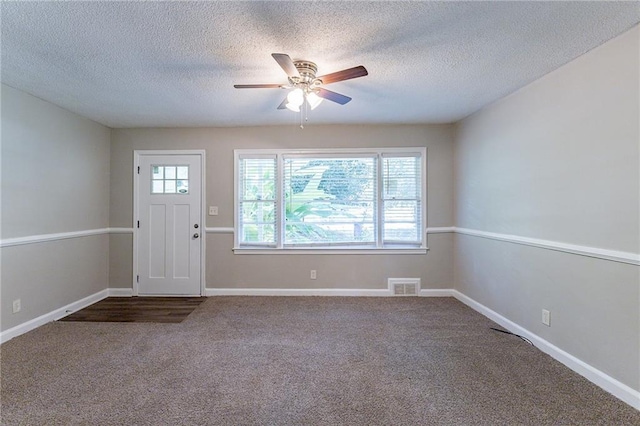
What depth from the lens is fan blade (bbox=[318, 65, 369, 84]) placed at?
6.40 feet

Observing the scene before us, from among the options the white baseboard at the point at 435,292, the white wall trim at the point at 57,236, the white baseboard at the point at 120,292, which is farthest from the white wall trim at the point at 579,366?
the white wall trim at the point at 57,236

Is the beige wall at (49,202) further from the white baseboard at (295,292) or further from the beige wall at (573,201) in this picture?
the beige wall at (573,201)

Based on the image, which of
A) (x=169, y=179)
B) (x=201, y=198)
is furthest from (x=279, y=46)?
(x=169, y=179)

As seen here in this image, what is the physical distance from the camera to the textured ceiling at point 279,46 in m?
1.71

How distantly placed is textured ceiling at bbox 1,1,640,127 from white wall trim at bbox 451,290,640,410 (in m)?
2.32

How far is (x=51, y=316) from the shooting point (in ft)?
10.5

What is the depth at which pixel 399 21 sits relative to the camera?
5.88ft

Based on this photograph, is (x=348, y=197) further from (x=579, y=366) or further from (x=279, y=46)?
(x=579, y=366)

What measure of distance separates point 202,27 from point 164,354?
8.34 ft

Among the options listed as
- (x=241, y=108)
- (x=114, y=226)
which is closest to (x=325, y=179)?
(x=241, y=108)

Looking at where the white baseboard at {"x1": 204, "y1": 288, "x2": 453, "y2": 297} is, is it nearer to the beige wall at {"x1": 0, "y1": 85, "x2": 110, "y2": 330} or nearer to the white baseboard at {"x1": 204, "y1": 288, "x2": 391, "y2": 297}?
the white baseboard at {"x1": 204, "y1": 288, "x2": 391, "y2": 297}

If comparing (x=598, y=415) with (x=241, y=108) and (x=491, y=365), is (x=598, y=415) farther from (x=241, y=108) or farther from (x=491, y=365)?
(x=241, y=108)

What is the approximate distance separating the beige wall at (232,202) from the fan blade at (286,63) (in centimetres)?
205

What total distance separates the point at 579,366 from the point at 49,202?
5.23 meters
